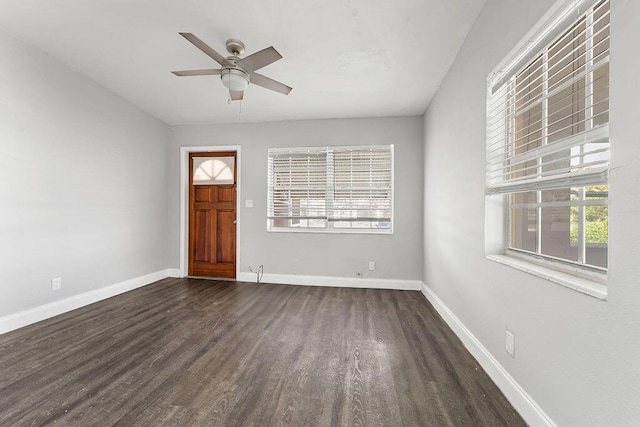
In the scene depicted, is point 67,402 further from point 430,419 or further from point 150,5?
point 150,5

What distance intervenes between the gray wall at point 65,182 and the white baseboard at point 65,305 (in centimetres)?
6

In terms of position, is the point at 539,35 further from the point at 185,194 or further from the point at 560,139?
the point at 185,194

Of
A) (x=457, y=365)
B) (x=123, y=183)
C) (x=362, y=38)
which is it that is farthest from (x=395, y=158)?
(x=123, y=183)

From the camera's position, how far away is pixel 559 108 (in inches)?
55.2

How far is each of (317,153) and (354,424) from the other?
11.4 ft

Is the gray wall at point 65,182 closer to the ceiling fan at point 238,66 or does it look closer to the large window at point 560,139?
the ceiling fan at point 238,66

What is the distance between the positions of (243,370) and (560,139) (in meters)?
2.31

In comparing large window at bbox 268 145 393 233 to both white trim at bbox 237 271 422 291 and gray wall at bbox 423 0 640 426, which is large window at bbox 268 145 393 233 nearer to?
white trim at bbox 237 271 422 291

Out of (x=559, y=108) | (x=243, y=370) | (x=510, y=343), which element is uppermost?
(x=559, y=108)

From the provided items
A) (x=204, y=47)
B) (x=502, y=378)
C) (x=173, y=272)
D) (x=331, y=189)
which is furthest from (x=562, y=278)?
(x=173, y=272)

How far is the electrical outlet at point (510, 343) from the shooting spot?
5.14ft

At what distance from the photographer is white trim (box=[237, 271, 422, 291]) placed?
13.0ft

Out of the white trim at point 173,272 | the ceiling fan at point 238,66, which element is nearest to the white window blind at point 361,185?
the ceiling fan at point 238,66

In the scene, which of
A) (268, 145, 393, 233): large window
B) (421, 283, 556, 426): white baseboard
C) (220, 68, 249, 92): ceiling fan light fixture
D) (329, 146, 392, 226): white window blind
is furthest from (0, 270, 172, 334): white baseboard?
(421, 283, 556, 426): white baseboard
